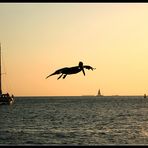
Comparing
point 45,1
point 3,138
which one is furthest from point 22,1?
point 3,138

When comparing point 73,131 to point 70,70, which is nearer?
point 70,70

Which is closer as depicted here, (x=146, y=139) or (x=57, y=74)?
(x=57, y=74)

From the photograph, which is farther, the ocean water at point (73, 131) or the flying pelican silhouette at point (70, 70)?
the ocean water at point (73, 131)

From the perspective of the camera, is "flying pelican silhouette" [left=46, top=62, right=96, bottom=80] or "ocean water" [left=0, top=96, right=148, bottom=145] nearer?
"flying pelican silhouette" [left=46, top=62, right=96, bottom=80]

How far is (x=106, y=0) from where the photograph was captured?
12.7ft

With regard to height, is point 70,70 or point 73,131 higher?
point 70,70

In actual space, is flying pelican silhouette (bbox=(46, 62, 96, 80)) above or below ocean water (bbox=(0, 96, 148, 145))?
above

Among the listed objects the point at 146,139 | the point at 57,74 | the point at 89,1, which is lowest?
the point at 146,139

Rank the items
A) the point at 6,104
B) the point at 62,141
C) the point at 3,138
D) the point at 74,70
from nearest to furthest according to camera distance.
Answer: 1. the point at 74,70
2. the point at 62,141
3. the point at 3,138
4. the point at 6,104

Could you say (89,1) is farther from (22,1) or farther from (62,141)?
(62,141)

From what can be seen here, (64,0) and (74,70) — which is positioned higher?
(64,0)

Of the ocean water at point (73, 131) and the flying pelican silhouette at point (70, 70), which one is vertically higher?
the flying pelican silhouette at point (70, 70)

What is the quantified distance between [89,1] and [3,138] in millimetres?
51934

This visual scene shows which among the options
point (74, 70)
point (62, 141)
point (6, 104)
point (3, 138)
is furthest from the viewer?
point (6, 104)
